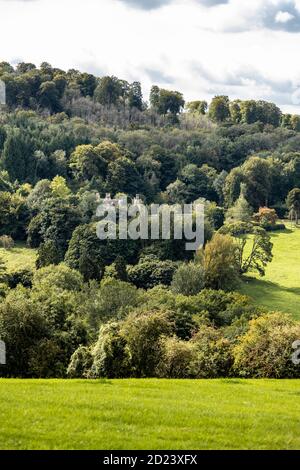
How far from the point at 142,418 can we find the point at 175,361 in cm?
1480

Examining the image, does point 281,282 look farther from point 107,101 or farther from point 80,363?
point 107,101

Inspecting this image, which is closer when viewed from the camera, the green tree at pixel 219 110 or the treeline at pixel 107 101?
the treeline at pixel 107 101

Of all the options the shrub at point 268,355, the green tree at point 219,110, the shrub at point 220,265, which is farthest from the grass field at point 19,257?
the green tree at point 219,110

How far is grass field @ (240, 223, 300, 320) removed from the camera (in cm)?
7016

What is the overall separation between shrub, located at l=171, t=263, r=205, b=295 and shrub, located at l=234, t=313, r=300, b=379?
123ft

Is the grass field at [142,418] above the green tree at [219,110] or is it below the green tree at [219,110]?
below

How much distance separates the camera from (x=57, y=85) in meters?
174

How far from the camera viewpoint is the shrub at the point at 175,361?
2920 cm

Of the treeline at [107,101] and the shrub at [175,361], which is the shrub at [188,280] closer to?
the shrub at [175,361]

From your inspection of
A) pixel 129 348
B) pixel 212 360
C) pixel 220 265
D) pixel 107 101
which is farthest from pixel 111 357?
pixel 107 101

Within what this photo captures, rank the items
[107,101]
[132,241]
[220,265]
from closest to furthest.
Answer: [220,265], [132,241], [107,101]

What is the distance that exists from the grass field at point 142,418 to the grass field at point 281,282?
48.1 meters

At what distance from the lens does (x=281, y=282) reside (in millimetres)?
79000

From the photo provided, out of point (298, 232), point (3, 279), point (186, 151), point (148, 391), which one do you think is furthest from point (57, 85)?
point (148, 391)
